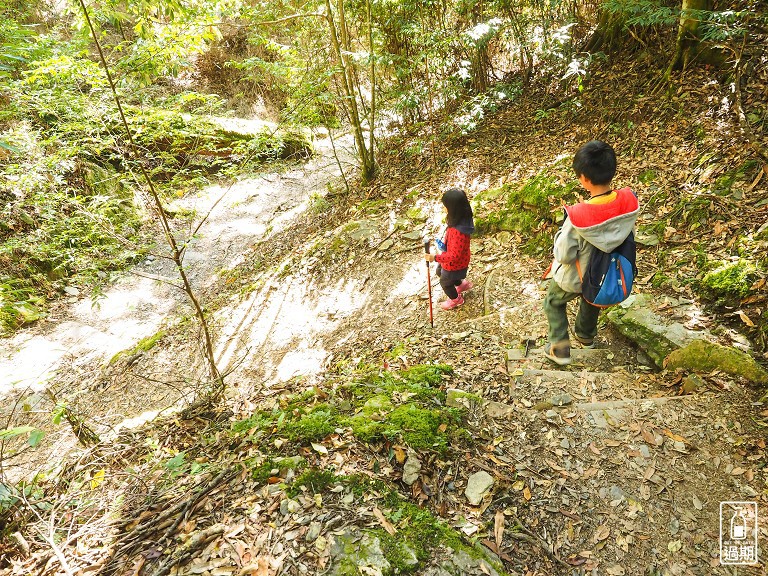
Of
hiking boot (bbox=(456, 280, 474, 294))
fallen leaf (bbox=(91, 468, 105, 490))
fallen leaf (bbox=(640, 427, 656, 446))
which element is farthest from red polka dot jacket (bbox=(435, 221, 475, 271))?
fallen leaf (bbox=(91, 468, 105, 490))

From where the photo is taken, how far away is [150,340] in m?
7.30

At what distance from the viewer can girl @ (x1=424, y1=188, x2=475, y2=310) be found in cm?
461

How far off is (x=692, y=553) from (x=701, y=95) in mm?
6019

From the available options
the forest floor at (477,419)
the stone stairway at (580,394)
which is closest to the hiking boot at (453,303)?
the forest floor at (477,419)

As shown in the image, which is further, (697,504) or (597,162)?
(597,162)

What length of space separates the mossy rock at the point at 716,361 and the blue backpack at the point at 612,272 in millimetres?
718

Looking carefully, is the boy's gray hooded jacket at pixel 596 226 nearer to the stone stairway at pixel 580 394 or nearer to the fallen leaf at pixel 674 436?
the stone stairway at pixel 580 394

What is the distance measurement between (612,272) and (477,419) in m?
1.64

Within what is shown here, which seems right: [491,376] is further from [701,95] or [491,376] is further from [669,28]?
[669,28]

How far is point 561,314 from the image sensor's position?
3.73m

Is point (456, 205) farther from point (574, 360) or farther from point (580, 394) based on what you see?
point (580, 394)

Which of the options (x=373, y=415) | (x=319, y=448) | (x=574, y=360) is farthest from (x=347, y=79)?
(x=319, y=448)

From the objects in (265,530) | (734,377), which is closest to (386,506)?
(265,530)

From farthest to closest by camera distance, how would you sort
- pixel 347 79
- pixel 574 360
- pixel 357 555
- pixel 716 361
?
pixel 347 79
pixel 574 360
pixel 716 361
pixel 357 555
